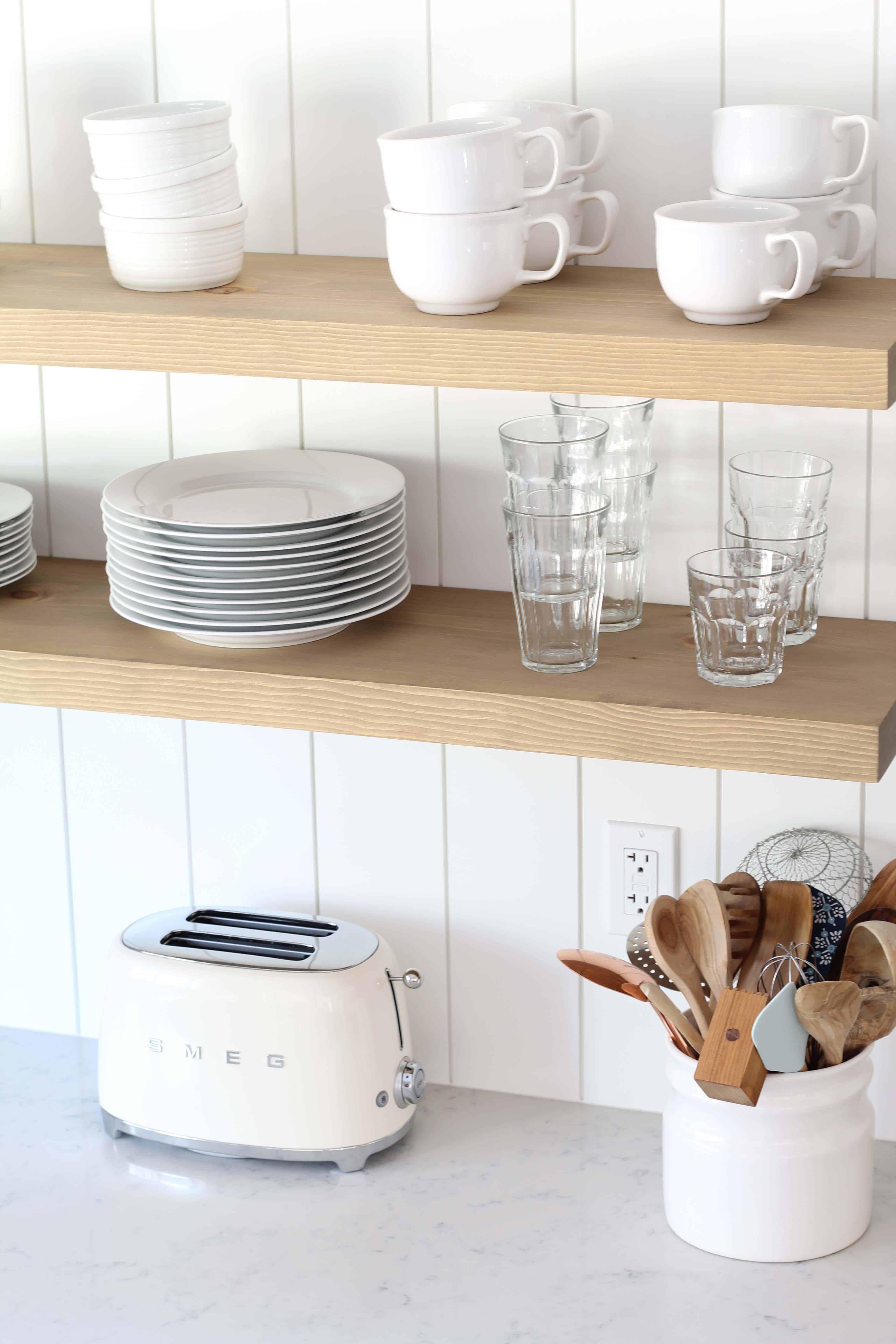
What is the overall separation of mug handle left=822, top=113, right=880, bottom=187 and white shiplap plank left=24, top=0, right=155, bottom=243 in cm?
59

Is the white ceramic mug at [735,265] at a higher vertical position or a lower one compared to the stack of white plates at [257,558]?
higher

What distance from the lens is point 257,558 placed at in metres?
1.21

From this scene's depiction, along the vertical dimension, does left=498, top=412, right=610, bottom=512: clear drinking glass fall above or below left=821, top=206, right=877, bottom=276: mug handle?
below

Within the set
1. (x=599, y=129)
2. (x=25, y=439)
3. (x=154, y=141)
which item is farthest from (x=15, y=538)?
(x=599, y=129)

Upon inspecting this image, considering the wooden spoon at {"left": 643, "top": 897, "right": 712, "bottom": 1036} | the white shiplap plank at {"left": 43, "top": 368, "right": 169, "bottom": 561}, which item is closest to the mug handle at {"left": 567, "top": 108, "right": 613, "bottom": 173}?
the white shiplap plank at {"left": 43, "top": 368, "right": 169, "bottom": 561}

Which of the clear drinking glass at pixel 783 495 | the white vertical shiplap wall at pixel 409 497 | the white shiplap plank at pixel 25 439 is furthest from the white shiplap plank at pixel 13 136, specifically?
the clear drinking glass at pixel 783 495

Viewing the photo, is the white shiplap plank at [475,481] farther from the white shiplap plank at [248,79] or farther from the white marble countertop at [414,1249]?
the white marble countertop at [414,1249]

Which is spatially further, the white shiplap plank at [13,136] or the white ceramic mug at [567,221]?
the white shiplap plank at [13,136]

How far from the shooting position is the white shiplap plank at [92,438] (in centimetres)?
146

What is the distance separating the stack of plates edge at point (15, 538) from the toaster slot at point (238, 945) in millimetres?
357

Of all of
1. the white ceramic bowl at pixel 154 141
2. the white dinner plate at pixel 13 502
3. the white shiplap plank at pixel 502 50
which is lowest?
the white dinner plate at pixel 13 502

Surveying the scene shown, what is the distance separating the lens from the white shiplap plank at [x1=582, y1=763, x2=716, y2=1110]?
1408mm

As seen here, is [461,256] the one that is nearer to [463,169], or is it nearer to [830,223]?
[463,169]

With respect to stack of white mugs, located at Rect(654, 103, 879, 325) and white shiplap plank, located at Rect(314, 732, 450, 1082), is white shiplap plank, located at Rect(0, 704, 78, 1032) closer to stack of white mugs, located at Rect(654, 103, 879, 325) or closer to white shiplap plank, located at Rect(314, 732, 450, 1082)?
white shiplap plank, located at Rect(314, 732, 450, 1082)
